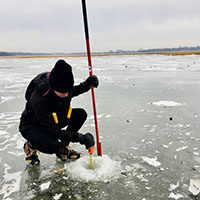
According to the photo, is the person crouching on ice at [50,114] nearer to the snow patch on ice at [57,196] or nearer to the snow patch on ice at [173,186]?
the snow patch on ice at [57,196]

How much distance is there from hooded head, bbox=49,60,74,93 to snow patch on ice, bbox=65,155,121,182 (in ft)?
3.72

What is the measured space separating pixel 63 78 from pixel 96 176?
1323mm

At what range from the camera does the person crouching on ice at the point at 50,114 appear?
98.4 inches

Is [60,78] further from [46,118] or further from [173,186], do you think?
[173,186]

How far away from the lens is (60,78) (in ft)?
8.05

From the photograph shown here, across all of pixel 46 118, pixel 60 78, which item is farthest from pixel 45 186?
pixel 60 78

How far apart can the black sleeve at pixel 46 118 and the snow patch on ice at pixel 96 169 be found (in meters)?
0.49

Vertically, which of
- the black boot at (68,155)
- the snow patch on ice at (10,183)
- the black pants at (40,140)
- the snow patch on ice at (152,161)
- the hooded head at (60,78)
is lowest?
the snow patch on ice at (152,161)

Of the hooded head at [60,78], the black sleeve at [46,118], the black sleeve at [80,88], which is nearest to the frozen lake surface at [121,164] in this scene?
the black sleeve at [46,118]

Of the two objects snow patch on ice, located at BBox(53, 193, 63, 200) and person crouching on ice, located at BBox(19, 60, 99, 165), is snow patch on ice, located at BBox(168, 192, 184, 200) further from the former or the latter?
snow patch on ice, located at BBox(53, 193, 63, 200)

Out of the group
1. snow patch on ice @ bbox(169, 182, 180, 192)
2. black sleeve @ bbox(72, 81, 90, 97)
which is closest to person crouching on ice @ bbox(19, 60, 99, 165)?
black sleeve @ bbox(72, 81, 90, 97)

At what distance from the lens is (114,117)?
5164mm

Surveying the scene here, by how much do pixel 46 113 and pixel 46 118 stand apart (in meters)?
0.06

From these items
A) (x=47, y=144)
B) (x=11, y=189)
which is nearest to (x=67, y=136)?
(x=47, y=144)
